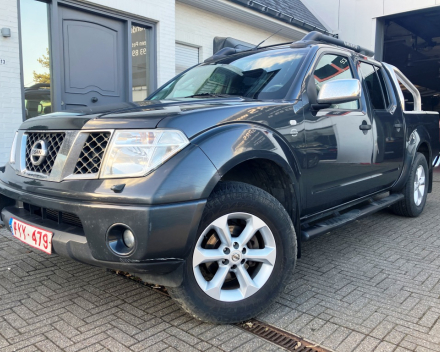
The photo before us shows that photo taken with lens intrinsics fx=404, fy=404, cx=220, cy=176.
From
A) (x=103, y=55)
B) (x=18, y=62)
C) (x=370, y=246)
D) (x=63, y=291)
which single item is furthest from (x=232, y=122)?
(x=103, y=55)

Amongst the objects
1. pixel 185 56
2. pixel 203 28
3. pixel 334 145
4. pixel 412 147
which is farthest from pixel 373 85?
pixel 203 28

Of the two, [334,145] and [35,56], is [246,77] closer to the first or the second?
[334,145]

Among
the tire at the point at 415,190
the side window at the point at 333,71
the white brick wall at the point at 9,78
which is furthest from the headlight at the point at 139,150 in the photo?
the white brick wall at the point at 9,78

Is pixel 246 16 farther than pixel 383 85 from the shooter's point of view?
Yes

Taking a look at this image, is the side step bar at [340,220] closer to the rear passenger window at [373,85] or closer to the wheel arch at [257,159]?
the wheel arch at [257,159]

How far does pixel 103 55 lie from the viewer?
6457 millimetres

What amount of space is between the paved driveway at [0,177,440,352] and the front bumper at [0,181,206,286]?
0.43 m

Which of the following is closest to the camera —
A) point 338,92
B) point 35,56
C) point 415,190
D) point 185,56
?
point 338,92

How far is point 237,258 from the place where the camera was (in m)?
2.30

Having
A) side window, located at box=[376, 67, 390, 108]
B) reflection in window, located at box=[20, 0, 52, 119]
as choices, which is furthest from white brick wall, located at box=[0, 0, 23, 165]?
side window, located at box=[376, 67, 390, 108]

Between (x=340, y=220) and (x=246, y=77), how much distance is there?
1.39m

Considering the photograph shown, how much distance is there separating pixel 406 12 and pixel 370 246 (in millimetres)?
8720

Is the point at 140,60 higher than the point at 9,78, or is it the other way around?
the point at 140,60

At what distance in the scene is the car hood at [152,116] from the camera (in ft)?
6.98
